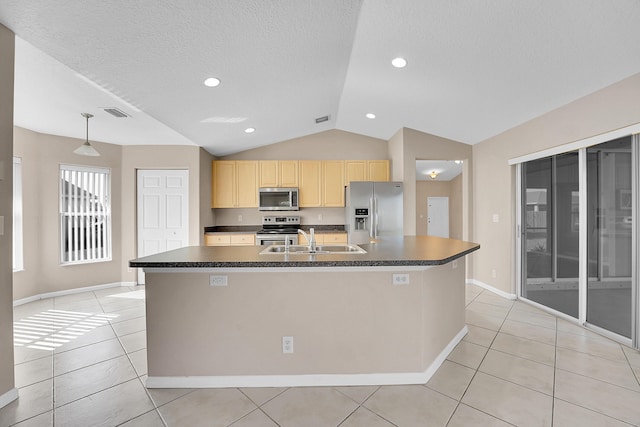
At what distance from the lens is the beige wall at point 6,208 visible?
1.92m

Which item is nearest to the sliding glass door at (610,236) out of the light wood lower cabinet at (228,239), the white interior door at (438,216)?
the light wood lower cabinet at (228,239)

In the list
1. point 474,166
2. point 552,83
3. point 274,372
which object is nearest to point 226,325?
point 274,372

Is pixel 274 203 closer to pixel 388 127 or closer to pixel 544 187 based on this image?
pixel 388 127

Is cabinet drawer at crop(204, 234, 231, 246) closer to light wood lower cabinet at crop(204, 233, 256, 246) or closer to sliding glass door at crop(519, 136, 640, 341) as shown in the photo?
light wood lower cabinet at crop(204, 233, 256, 246)

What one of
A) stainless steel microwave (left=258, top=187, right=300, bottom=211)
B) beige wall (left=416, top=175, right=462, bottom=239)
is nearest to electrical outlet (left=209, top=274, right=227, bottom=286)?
stainless steel microwave (left=258, top=187, right=300, bottom=211)

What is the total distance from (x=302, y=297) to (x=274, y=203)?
348cm

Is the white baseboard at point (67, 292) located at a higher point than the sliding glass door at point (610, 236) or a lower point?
lower

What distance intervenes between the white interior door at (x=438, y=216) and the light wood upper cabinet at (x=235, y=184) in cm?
525

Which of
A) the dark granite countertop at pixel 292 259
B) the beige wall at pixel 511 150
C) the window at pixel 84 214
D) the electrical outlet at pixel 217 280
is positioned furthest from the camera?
the window at pixel 84 214

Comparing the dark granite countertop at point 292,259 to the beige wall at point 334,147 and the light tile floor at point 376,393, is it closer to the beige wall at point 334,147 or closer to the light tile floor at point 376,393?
the light tile floor at point 376,393

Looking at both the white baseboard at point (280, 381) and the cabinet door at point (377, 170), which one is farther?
the cabinet door at point (377, 170)

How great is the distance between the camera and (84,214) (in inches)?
183

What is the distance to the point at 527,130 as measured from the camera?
3830 mm

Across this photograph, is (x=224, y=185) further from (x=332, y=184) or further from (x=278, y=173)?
(x=332, y=184)
